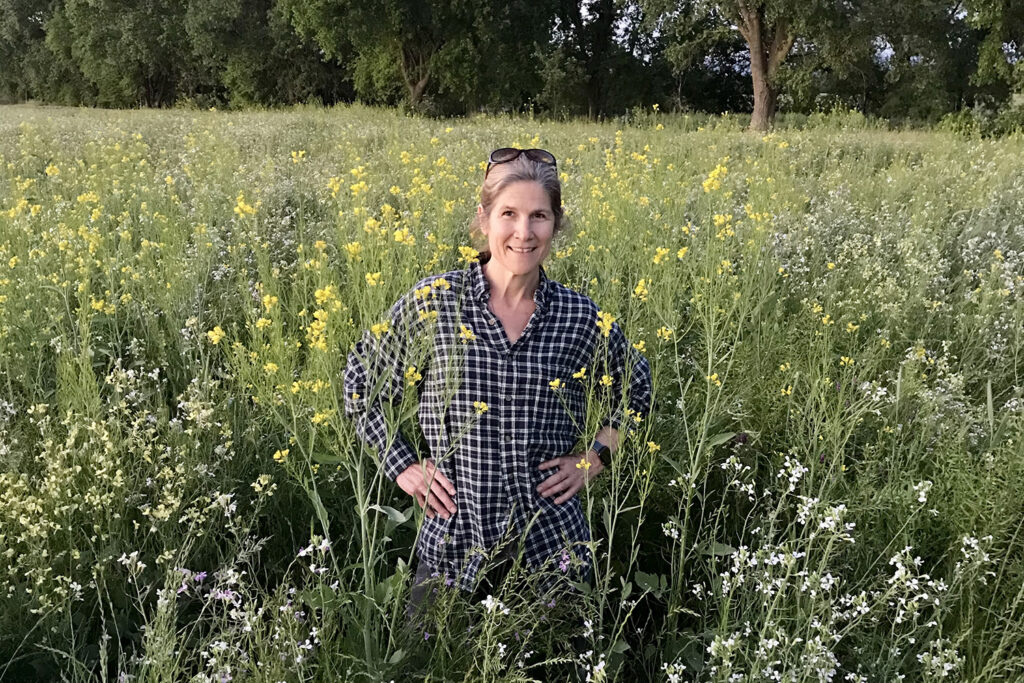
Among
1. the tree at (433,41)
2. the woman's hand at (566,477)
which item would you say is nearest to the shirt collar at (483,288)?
the woman's hand at (566,477)

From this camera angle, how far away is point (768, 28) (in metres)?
18.7

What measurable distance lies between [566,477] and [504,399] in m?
0.30

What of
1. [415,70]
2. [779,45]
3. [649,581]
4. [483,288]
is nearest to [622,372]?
[483,288]

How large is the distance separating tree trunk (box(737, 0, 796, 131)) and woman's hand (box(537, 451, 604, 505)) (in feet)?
56.7

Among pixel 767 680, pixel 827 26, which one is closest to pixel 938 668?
pixel 767 680

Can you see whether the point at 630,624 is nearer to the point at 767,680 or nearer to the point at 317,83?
the point at 767,680

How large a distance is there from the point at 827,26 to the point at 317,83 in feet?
72.5

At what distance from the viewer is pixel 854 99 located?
28281 mm

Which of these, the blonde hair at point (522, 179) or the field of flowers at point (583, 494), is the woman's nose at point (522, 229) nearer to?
the blonde hair at point (522, 179)

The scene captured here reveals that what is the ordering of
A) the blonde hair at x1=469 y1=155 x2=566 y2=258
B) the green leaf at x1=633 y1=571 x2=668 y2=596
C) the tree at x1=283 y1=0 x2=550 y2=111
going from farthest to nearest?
the tree at x1=283 y1=0 x2=550 y2=111 < the blonde hair at x1=469 y1=155 x2=566 y2=258 < the green leaf at x1=633 y1=571 x2=668 y2=596

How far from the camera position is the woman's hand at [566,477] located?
6.74 feet

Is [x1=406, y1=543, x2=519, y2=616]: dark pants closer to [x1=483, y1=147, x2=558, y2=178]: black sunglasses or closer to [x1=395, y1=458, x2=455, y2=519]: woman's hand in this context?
[x1=395, y1=458, x2=455, y2=519]: woman's hand

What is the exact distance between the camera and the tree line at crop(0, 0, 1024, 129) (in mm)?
17484

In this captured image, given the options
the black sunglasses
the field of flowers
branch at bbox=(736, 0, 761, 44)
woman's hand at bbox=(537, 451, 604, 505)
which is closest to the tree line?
branch at bbox=(736, 0, 761, 44)
